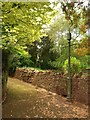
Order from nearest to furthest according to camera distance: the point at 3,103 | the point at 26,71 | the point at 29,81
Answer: the point at 3,103 → the point at 29,81 → the point at 26,71

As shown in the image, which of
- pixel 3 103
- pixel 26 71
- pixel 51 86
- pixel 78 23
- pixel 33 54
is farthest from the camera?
pixel 33 54

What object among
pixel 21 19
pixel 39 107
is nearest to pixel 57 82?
pixel 39 107

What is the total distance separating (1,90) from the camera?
7.56 metres

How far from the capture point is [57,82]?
10.0 m

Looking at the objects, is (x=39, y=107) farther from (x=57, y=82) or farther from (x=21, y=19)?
(x=21, y=19)

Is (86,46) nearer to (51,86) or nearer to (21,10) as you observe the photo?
(21,10)

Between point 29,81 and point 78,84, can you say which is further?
point 29,81

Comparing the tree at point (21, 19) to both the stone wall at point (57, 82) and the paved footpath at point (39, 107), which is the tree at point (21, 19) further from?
the stone wall at point (57, 82)

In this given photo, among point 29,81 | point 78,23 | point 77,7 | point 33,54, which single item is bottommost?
point 29,81

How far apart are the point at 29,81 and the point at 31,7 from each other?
6.75 meters

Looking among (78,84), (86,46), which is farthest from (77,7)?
(78,84)

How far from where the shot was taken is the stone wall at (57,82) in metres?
8.30

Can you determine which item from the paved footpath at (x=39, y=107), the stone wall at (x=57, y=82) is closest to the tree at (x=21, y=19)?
the paved footpath at (x=39, y=107)

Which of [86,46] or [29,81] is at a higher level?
[86,46]
